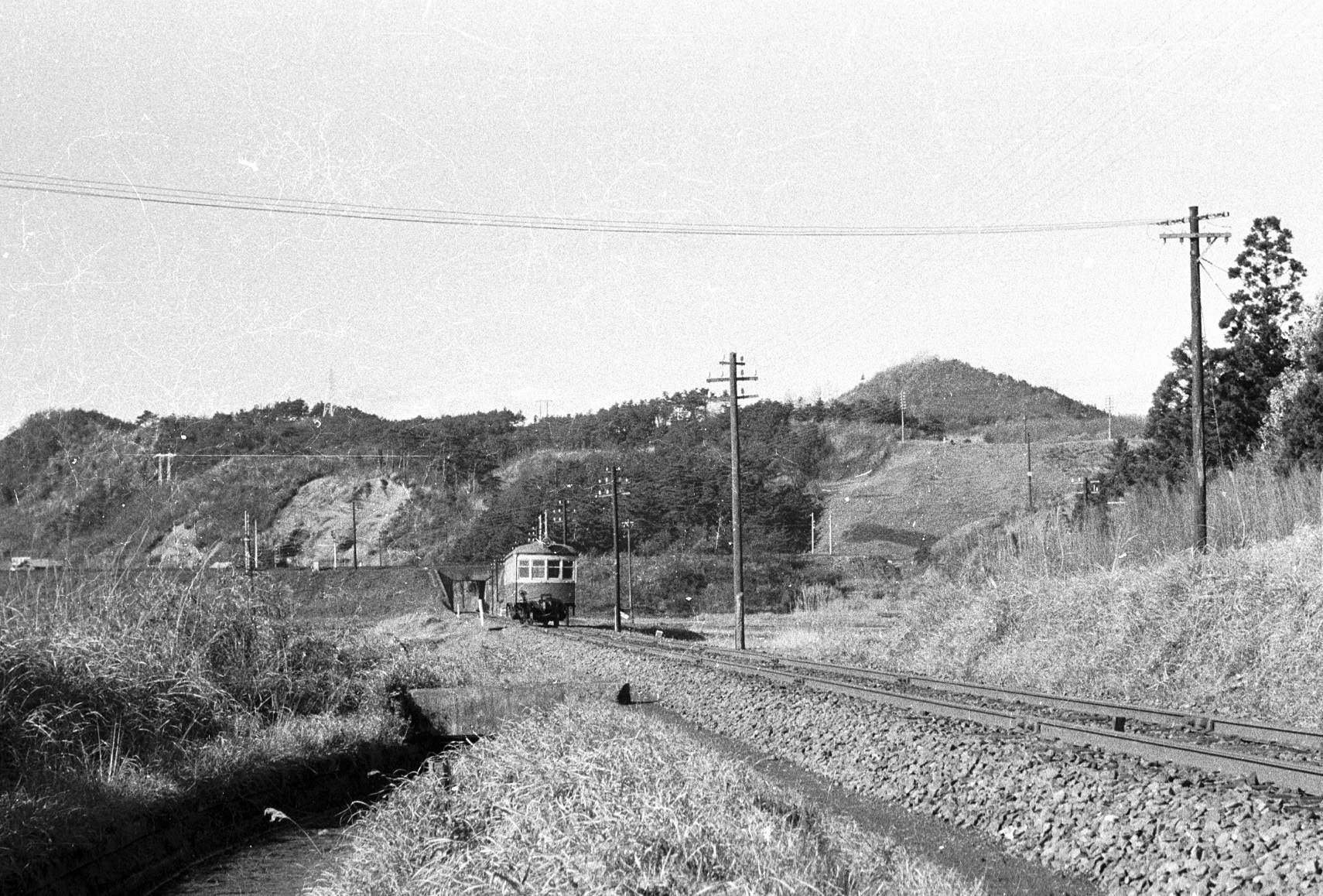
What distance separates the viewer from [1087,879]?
7598 mm

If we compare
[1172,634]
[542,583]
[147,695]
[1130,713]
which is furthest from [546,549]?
[1130,713]

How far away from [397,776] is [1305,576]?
1160cm

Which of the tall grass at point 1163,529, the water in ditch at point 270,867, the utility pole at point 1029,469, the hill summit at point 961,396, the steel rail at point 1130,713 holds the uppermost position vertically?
the hill summit at point 961,396

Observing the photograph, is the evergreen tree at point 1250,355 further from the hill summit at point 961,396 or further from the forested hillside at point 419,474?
the hill summit at point 961,396

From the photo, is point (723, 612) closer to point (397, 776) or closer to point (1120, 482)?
point (1120, 482)

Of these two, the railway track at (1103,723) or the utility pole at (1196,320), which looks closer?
the railway track at (1103,723)

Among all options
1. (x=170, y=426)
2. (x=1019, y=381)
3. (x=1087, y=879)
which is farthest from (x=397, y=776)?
(x=1019, y=381)

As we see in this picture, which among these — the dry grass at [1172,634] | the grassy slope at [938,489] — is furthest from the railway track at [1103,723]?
the grassy slope at [938,489]

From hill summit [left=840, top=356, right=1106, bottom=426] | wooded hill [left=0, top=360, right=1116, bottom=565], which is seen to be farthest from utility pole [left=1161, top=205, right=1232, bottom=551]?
hill summit [left=840, top=356, right=1106, bottom=426]

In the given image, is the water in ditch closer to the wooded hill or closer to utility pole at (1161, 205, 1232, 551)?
utility pole at (1161, 205, 1232, 551)

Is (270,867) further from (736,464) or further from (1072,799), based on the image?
(736,464)

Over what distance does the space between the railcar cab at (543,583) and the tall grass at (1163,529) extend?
16.9 m

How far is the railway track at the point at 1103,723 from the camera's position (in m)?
9.00

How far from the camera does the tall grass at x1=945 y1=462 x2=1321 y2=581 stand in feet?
71.6
